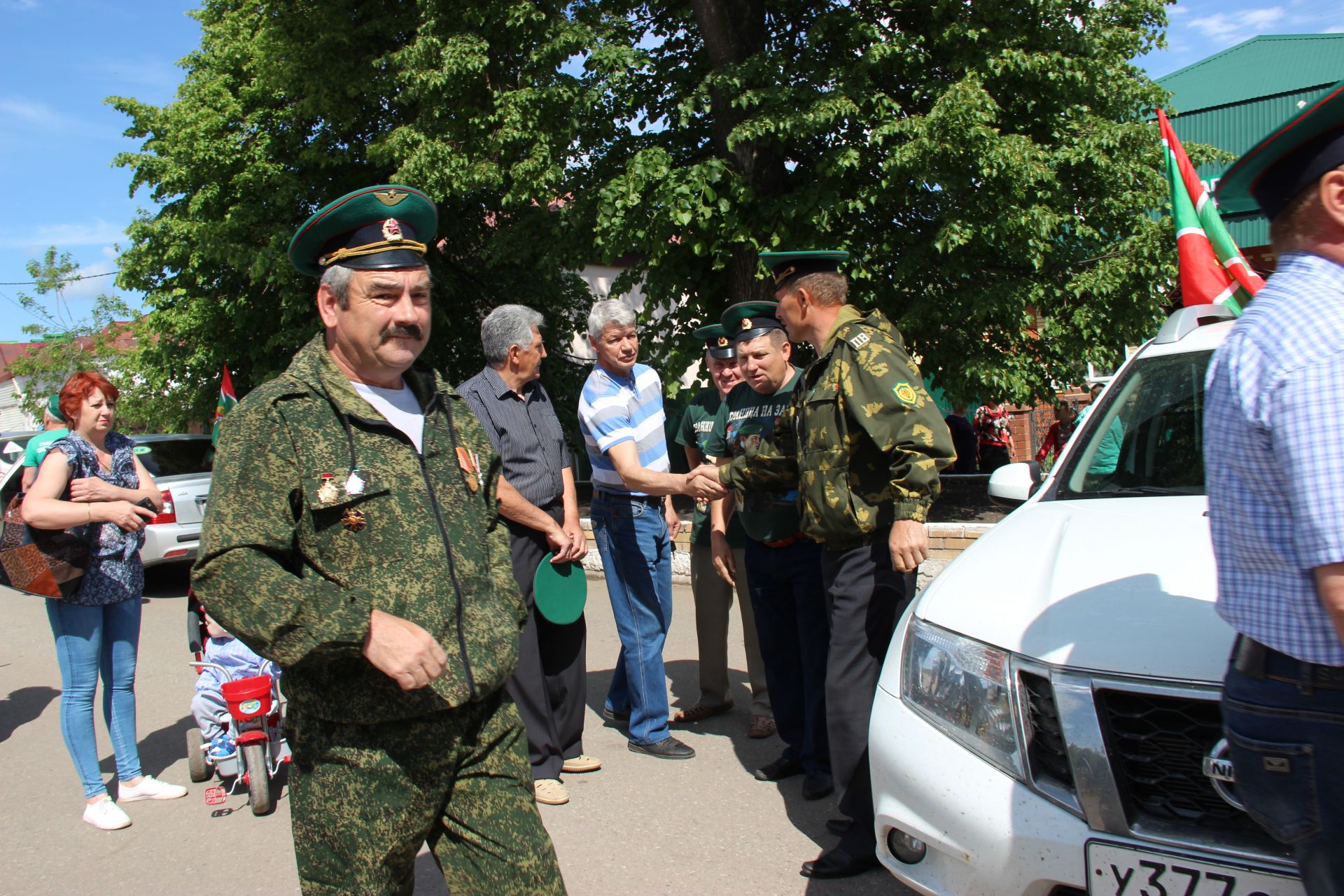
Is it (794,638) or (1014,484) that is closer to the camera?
(1014,484)

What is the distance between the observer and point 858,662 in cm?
358

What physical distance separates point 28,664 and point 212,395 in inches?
453

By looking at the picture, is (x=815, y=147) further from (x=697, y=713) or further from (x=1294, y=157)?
(x=1294, y=157)

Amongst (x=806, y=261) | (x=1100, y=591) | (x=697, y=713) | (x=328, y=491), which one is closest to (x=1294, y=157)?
(x=1100, y=591)

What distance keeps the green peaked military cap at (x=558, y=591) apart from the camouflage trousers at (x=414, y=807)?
2.34 metres

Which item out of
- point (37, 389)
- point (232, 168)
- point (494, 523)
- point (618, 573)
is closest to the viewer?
point (494, 523)

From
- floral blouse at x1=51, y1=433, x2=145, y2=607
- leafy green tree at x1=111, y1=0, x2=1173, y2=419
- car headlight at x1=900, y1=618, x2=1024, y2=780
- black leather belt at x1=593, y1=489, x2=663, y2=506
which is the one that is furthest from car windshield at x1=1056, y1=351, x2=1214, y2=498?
leafy green tree at x1=111, y1=0, x2=1173, y2=419

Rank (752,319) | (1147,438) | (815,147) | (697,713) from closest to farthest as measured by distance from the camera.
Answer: (1147,438)
(752,319)
(697,713)
(815,147)

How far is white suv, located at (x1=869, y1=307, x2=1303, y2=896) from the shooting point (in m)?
2.21

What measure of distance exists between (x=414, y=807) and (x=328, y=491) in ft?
2.31

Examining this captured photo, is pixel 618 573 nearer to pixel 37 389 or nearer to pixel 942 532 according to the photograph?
pixel 942 532

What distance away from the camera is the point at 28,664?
27.4 ft

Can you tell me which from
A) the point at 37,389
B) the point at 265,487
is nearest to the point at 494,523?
the point at 265,487

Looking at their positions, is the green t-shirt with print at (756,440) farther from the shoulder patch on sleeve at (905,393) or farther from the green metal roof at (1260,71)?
the green metal roof at (1260,71)
